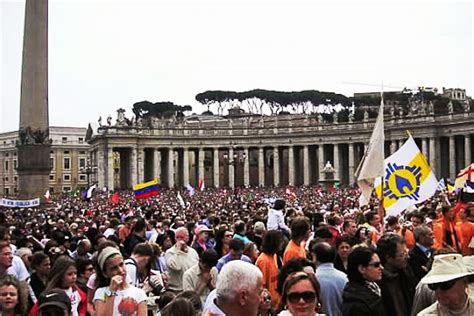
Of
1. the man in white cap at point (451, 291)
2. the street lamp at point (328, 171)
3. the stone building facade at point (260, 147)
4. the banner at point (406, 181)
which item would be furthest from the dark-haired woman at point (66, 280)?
the stone building facade at point (260, 147)

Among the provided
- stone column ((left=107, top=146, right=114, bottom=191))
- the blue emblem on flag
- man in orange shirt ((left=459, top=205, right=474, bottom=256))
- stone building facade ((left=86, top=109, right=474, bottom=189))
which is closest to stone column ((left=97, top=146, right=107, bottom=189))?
stone building facade ((left=86, top=109, right=474, bottom=189))

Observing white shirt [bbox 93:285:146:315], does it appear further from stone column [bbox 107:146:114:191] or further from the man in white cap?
stone column [bbox 107:146:114:191]

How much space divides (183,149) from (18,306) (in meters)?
91.4

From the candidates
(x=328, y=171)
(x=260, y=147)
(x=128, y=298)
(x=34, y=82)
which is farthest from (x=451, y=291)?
(x=260, y=147)

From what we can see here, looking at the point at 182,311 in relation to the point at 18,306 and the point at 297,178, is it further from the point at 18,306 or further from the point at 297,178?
the point at 297,178

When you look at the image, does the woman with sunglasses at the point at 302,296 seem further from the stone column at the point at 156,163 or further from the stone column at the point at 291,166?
the stone column at the point at 156,163

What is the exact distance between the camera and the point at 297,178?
101875 millimetres

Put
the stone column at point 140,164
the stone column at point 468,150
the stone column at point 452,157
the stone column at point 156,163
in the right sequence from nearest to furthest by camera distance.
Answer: the stone column at point 468,150, the stone column at point 452,157, the stone column at point 140,164, the stone column at point 156,163

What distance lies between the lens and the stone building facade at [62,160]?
13650cm

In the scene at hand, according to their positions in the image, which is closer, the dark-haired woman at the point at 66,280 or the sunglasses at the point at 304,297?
the sunglasses at the point at 304,297

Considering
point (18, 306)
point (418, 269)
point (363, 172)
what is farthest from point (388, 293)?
point (363, 172)

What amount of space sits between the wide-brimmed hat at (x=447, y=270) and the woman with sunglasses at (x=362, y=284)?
1403 millimetres

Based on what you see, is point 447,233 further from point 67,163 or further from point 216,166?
point 67,163

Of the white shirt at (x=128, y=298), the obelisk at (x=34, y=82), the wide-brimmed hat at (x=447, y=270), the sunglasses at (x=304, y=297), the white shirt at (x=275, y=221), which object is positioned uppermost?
the obelisk at (x=34, y=82)
